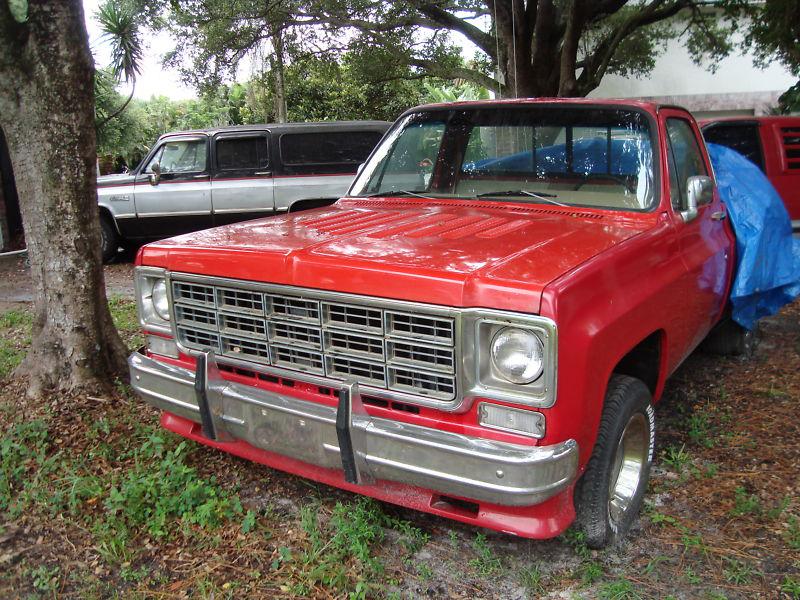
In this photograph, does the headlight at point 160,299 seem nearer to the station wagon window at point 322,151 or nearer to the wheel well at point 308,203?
the wheel well at point 308,203

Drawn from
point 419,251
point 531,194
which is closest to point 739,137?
point 531,194

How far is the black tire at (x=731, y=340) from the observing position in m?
5.12

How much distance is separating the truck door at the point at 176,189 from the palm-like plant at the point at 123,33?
111cm

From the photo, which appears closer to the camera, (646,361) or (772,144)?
(646,361)

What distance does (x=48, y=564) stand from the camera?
Result: 2.97 m

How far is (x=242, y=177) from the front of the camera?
378 inches

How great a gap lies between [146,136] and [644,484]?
23.4 metres

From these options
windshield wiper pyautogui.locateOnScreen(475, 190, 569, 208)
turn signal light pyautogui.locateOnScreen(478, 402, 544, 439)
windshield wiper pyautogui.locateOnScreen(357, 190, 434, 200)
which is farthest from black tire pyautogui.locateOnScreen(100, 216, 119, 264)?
turn signal light pyautogui.locateOnScreen(478, 402, 544, 439)

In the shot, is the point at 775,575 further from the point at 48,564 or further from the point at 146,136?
the point at 146,136

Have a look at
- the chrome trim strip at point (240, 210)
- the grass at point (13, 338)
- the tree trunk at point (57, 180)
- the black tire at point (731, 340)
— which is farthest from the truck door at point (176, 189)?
the black tire at point (731, 340)

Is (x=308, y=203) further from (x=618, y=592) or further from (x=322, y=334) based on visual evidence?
(x=618, y=592)

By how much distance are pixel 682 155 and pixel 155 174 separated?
7536mm

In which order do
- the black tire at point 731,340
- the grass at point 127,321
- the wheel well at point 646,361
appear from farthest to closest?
1. the grass at point 127,321
2. the black tire at point 731,340
3. the wheel well at point 646,361

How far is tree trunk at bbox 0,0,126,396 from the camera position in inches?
162
